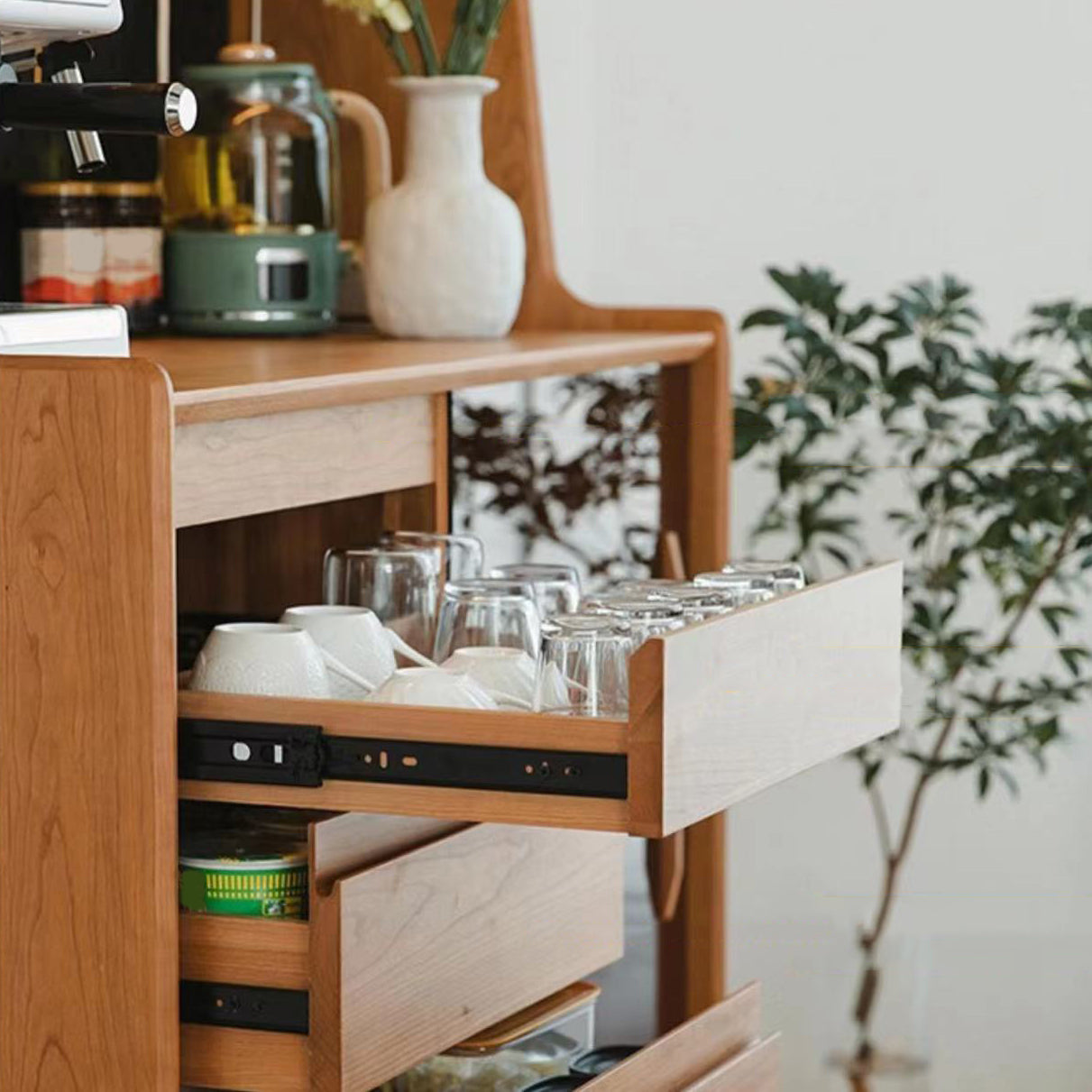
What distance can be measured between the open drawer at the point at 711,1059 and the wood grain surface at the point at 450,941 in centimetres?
12

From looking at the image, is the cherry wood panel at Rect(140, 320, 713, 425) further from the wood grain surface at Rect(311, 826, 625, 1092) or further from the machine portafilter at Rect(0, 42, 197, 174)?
the wood grain surface at Rect(311, 826, 625, 1092)

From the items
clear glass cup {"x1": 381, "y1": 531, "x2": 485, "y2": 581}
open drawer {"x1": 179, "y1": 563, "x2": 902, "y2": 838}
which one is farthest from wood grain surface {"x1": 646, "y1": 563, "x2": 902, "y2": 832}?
clear glass cup {"x1": 381, "y1": 531, "x2": 485, "y2": 581}

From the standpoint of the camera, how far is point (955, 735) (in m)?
3.16

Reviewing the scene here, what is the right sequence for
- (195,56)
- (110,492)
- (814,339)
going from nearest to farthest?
(110,492) < (195,56) < (814,339)

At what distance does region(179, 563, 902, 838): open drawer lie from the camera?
1.29 m

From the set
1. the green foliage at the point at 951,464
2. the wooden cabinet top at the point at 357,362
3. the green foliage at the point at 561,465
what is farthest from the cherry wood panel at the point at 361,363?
the green foliage at the point at 561,465

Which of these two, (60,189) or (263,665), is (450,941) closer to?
(263,665)

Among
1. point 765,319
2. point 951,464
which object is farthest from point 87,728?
point 951,464

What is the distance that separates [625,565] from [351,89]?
0.96 m

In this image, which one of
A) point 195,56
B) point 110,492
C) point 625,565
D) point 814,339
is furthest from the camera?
point 625,565

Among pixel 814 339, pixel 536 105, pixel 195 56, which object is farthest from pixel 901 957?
pixel 195 56

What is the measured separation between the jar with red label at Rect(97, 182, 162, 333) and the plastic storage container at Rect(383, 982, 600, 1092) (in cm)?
74

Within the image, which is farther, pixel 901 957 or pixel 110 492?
pixel 901 957

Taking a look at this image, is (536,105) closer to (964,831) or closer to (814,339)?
(814,339)
